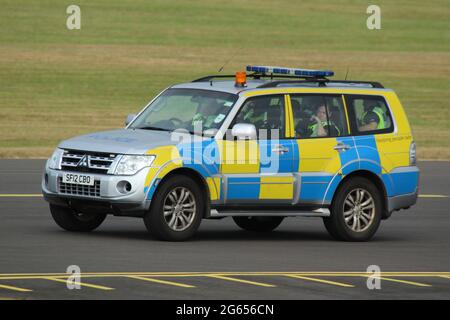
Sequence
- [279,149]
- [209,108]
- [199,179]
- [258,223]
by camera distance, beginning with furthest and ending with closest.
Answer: [258,223] < [209,108] < [279,149] < [199,179]

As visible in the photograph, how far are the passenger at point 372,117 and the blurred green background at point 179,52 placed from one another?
17768 millimetres

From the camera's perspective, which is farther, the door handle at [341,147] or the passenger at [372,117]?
the passenger at [372,117]

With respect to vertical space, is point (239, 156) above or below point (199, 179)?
above

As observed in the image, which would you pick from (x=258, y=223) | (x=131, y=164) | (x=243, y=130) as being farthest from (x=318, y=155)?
(x=131, y=164)

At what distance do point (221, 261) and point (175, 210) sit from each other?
1.37 meters

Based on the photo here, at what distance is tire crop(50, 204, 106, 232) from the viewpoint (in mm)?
16188

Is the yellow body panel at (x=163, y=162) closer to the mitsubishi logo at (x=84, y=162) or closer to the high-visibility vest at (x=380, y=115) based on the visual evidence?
the mitsubishi logo at (x=84, y=162)

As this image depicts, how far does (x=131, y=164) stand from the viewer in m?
15.0

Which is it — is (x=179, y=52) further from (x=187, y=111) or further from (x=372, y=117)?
(x=187, y=111)

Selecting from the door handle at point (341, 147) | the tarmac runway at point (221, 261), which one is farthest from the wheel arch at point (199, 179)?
the door handle at point (341, 147)

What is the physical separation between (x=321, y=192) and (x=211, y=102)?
1625 mm

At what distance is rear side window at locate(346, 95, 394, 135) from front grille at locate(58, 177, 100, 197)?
328 centimetres

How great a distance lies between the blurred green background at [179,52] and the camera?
42.7 metres

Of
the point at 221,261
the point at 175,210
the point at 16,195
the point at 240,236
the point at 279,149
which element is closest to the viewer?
the point at 221,261
